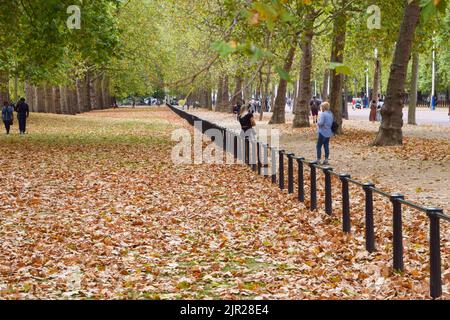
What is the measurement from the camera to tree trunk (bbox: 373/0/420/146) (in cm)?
2630

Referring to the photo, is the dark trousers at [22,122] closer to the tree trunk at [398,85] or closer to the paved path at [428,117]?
the tree trunk at [398,85]

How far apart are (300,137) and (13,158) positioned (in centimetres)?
1492

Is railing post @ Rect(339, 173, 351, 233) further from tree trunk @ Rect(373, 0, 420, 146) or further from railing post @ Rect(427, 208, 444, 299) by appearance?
tree trunk @ Rect(373, 0, 420, 146)

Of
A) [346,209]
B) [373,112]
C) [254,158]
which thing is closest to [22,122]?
[254,158]

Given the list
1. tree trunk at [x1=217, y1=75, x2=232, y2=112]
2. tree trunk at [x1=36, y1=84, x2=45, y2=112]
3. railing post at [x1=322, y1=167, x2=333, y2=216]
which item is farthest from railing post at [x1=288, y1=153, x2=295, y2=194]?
tree trunk at [x1=217, y1=75, x2=232, y2=112]

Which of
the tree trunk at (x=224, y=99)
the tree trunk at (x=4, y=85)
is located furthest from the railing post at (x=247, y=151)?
the tree trunk at (x=224, y=99)

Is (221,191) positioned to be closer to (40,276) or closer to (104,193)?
(104,193)

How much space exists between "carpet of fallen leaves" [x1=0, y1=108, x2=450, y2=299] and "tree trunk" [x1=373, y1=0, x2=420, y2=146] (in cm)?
886

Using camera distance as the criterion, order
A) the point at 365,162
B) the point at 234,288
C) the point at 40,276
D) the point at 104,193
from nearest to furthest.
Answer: the point at 234,288 < the point at 40,276 < the point at 104,193 < the point at 365,162

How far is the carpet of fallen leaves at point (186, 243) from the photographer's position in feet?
27.5

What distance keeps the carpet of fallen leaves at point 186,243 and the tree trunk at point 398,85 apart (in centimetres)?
886

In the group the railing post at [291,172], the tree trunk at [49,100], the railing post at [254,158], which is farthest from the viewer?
the tree trunk at [49,100]
